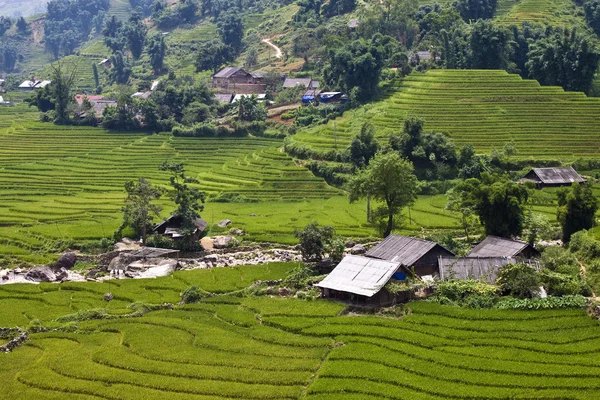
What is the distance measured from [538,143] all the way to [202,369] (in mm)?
48507

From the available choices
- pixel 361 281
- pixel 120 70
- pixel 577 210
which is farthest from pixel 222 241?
pixel 120 70

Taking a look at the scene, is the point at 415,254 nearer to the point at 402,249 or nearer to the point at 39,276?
the point at 402,249

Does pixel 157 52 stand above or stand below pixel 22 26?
above

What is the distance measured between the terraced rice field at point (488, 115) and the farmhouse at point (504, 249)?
1035 inches

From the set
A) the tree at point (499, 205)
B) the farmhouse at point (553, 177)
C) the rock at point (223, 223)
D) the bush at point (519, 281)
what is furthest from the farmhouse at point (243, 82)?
the bush at point (519, 281)

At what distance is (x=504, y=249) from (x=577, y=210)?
7.67 metres

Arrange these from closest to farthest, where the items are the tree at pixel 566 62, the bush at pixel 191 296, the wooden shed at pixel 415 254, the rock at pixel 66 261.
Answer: the bush at pixel 191 296, the wooden shed at pixel 415 254, the rock at pixel 66 261, the tree at pixel 566 62

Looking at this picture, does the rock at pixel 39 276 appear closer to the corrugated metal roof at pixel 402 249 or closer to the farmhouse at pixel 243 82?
the corrugated metal roof at pixel 402 249

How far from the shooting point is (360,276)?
4247cm

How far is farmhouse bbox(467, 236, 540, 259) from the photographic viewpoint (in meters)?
44.6

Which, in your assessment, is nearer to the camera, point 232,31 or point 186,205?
point 186,205

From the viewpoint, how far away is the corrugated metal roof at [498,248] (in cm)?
4466

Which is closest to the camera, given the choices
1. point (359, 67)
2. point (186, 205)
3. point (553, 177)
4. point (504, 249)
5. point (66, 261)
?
point (504, 249)

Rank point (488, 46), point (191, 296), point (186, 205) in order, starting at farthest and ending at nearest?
point (488, 46)
point (186, 205)
point (191, 296)
